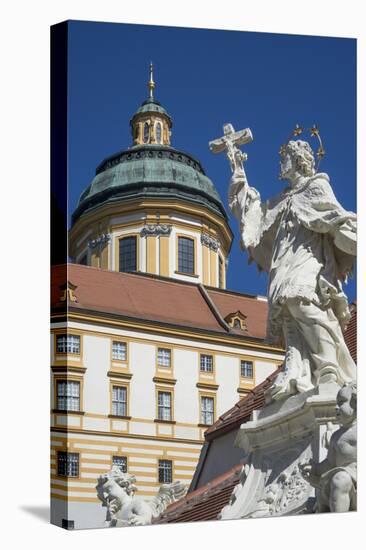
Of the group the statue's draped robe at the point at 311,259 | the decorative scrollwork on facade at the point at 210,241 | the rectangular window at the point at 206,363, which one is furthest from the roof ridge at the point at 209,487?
the rectangular window at the point at 206,363

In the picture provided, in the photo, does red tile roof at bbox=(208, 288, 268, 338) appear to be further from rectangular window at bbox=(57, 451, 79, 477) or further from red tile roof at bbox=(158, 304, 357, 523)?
rectangular window at bbox=(57, 451, 79, 477)

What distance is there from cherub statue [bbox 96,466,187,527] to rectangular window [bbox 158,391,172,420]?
844 cm

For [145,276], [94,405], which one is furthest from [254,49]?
[145,276]

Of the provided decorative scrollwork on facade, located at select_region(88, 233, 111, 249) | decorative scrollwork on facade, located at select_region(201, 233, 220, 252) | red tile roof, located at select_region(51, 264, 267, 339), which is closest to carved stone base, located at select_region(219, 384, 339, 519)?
decorative scrollwork on facade, located at select_region(88, 233, 111, 249)

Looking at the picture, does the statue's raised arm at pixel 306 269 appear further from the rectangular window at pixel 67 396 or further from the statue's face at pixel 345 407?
the rectangular window at pixel 67 396

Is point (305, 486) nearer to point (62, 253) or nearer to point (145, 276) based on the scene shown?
point (62, 253)

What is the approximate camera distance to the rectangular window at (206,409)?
2316 centimetres

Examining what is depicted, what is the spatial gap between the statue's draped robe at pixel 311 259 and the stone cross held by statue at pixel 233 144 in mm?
748

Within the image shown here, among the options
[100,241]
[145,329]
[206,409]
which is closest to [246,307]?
[206,409]

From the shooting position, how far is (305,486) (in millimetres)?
13000

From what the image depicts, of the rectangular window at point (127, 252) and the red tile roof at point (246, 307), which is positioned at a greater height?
the rectangular window at point (127, 252)

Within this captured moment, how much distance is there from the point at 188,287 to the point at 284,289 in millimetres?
12797

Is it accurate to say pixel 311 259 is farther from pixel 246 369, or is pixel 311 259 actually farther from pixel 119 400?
pixel 246 369

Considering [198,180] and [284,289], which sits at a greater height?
[198,180]
